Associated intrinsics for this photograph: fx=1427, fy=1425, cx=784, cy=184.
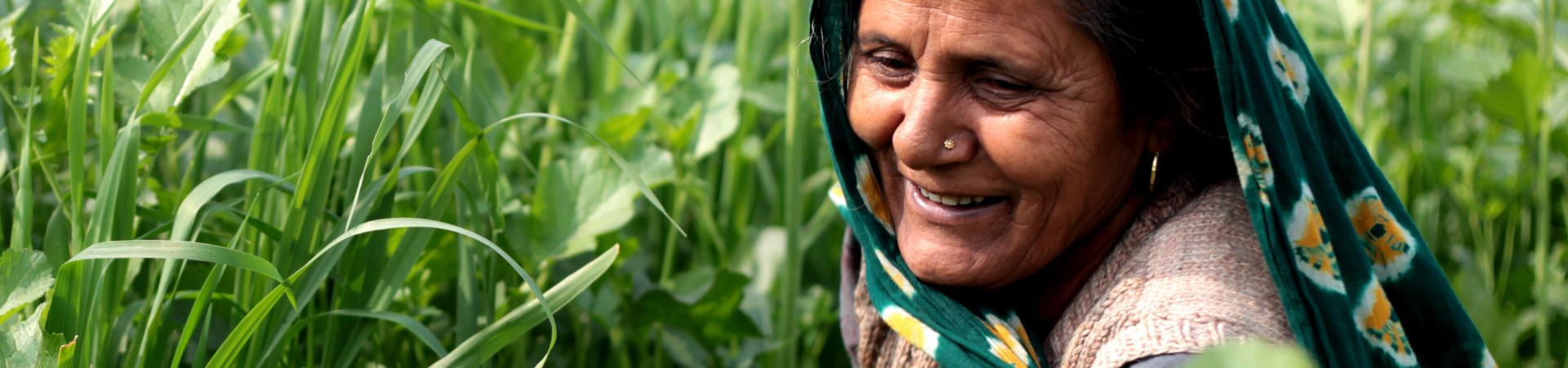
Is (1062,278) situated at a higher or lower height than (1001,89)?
lower

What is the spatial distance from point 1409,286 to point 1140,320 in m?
0.41

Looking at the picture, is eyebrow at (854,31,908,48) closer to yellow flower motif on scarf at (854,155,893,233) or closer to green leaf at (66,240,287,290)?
yellow flower motif on scarf at (854,155,893,233)

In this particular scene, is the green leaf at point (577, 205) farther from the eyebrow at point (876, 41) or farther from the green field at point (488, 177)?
the eyebrow at point (876, 41)

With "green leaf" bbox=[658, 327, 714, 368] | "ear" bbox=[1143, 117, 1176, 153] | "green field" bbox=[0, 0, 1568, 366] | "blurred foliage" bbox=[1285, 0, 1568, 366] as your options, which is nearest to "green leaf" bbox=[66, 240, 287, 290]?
"green field" bbox=[0, 0, 1568, 366]

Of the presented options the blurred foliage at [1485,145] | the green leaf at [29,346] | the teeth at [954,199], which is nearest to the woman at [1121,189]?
the teeth at [954,199]

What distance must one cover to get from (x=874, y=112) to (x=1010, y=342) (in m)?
0.29

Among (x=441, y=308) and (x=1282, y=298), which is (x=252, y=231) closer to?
(x=441, y=308)

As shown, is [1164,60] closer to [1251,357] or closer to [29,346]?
[1251,357]

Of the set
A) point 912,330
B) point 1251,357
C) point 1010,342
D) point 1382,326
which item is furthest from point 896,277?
point 1251,357

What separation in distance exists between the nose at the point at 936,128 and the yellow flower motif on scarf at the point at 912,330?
8.9 inches

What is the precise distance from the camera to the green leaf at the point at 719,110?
234cm

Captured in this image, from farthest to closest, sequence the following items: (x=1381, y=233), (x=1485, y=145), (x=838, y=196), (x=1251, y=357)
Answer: (x=1485, y=145) < (x=838, y=196) < (x=1381, y=233) < (x=1251, y=357)

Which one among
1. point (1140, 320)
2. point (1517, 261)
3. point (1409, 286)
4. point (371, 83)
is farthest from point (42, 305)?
point (1517, 261)

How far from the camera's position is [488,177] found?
1685 millimetres
